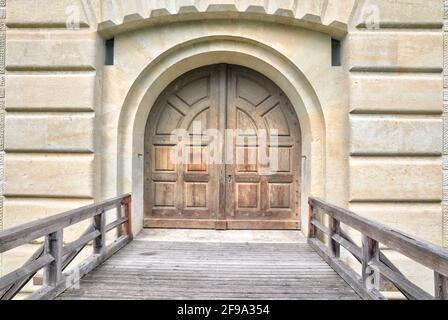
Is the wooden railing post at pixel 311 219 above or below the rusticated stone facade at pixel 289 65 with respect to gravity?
below

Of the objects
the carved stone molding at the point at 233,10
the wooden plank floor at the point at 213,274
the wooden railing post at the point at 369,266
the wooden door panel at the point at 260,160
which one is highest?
the carved stone molding at the point at 233,10

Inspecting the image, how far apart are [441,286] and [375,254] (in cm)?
79

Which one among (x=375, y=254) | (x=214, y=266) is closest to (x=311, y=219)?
(x=375, y=254)

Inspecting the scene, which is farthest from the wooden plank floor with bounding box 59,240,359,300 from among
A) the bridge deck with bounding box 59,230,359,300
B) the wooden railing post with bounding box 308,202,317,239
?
the wooden railing post with bounding box 308,202,317,239

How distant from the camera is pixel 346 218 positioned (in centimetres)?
322

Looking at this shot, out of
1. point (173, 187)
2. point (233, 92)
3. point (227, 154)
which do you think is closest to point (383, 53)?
point (233, 92)

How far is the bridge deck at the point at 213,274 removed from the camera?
2943mm

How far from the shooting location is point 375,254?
2840mm

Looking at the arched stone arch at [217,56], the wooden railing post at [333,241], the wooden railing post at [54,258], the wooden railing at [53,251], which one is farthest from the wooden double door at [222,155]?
the wooden railing post at [54,258]

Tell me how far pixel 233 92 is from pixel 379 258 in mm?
3440

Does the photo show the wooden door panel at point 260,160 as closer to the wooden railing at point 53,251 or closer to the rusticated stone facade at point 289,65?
the rusticated stone facade at point 289,65

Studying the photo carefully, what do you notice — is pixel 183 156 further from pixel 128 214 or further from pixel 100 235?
pixel 100 235

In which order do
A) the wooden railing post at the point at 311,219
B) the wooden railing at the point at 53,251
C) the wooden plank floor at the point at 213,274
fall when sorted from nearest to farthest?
the wooden railing at the point at 53,251 < the wooden plank floor at the point at 213,274 < the wooden railing post at the point at 311,219

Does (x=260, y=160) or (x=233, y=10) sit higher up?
(x=233, y=10)
